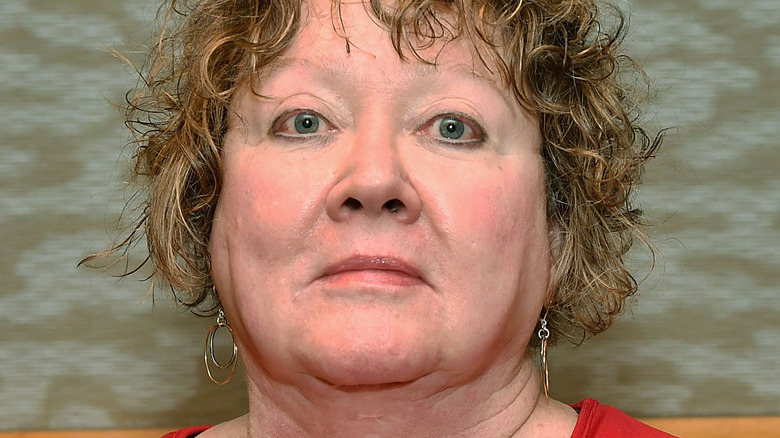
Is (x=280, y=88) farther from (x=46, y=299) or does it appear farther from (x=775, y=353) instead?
(x=775, y=353)

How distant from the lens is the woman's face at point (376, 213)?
1.34 meters

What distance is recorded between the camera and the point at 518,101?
1.48m

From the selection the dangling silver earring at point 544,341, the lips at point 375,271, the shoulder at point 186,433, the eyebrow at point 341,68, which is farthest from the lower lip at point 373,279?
the shoulder at point 186,433

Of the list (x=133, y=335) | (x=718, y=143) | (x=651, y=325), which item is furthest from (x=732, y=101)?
(x=133, y=335)

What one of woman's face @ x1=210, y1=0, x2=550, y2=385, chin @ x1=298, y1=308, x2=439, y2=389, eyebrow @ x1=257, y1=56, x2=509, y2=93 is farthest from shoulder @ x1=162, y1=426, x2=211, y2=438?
eyebrow @ x1=257, y1=56, x2=509, y2=93

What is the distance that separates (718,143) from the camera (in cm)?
211

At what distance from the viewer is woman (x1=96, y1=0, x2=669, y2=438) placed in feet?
4.43

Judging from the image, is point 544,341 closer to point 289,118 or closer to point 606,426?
point 606,426

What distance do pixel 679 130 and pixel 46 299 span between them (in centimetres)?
125

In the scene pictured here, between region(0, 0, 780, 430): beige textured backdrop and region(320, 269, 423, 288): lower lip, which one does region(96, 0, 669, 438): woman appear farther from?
region(0, 0, 780, 430): beige textured backdrop

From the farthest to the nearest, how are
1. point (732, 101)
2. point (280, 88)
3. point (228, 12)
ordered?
1. point (732, 101)
2. point (228, 12)
3. point (280, 88)

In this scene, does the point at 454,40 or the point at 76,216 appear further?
the point at 76,216

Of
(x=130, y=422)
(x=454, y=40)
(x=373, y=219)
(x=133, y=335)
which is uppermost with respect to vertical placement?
(x=454, y=40)

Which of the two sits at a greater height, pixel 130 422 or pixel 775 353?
pixel 775 353
